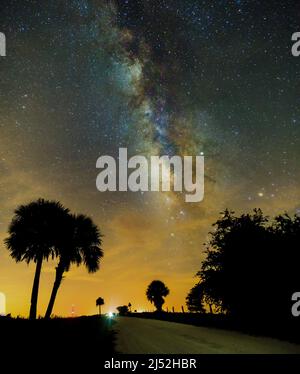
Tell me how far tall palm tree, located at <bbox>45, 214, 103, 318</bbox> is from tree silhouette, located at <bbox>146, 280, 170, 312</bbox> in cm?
6449

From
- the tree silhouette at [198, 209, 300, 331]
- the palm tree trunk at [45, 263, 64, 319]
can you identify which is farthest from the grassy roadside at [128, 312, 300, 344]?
the palm tree trunk at [45, 263, 64, 319]

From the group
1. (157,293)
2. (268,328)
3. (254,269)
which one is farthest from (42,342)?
(157,293)

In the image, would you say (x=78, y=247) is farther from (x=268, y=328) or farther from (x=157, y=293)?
(x=157, y=293)

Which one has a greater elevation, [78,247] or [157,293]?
[78,247]

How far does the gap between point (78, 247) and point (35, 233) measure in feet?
18.5

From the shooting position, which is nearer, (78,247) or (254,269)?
(254,269)

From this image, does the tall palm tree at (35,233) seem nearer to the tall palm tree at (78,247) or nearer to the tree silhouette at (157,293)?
the tall palm tree at (78,247)

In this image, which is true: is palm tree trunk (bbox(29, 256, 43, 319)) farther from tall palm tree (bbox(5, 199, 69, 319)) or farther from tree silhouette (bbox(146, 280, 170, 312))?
tree silhouette (bbox(146, 280, 170, 312))

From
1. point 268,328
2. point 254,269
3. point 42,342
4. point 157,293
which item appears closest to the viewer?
point 42,342

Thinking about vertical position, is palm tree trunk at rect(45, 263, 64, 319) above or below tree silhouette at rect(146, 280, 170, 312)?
above

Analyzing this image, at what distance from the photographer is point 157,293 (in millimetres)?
92188

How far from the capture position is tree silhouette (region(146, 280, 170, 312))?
302 ft
